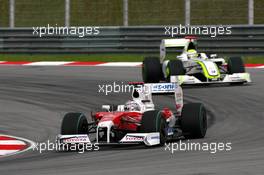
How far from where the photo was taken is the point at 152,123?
42.8 ft

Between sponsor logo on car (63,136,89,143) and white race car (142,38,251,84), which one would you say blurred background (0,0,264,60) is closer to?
white race car (142,38,251,84)

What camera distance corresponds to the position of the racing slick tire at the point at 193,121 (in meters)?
13.9

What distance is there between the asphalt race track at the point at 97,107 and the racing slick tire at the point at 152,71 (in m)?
0.96

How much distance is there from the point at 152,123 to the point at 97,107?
5.56m

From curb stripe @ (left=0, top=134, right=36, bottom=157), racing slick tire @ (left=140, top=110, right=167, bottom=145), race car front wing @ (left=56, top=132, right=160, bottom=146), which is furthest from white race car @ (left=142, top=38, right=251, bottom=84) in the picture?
race car front wing @ (left=56, top=132, right=160, bottom=146)

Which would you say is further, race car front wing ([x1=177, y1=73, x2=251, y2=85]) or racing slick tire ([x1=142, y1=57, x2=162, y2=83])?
racing slick tire ([x1=142, y1=57, x2=162, y2=83])

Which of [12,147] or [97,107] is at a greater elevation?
[97,107]

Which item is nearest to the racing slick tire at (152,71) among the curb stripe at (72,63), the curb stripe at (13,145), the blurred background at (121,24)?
the curb stripe at (72,63)

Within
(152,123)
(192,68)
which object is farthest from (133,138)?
(192,68)

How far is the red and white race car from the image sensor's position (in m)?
13.1

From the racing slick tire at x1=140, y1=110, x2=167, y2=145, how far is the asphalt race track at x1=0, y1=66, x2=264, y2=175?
0.33 metres

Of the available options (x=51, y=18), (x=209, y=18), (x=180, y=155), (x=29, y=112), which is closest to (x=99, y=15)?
(x=51, y=18)

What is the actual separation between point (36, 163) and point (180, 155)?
1854 mm

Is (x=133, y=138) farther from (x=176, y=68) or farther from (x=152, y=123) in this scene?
(x=176, y=68)
